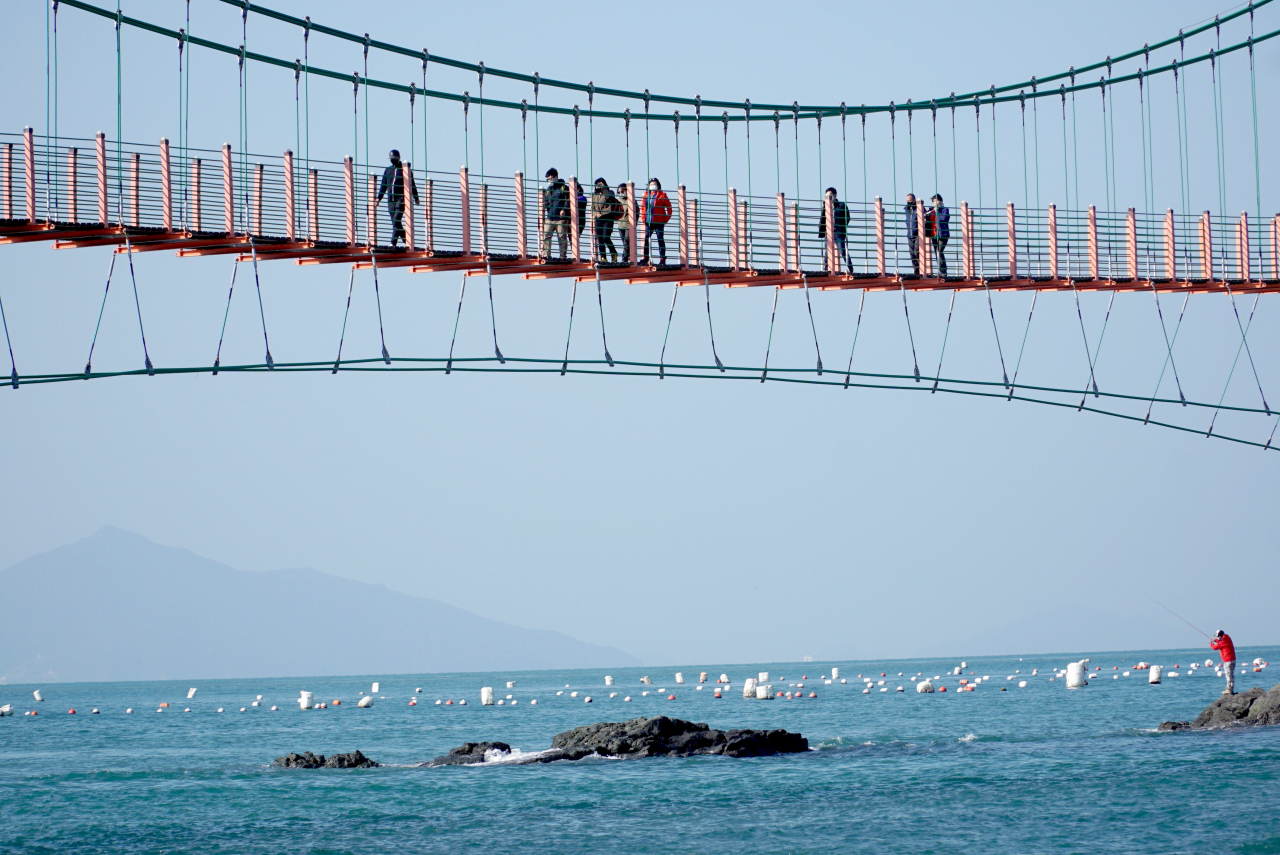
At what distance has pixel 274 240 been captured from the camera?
25.5m

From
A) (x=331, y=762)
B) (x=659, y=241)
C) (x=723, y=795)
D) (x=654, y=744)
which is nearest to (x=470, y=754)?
(x=331, y=762)

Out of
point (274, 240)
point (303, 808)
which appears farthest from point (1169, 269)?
point (303, 808)

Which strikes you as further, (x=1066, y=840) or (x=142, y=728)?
(x=142, y=728)

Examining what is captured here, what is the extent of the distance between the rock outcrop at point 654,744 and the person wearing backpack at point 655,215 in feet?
70.1

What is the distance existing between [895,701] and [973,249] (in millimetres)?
51635

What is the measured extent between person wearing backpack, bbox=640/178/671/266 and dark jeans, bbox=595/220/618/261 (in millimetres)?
686

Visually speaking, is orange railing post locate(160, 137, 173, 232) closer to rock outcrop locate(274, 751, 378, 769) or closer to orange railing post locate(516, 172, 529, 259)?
orange railing post locate(516, 172, 529, 259)

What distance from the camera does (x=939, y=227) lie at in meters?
33.2

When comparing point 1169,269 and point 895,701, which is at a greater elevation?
point 1169,269

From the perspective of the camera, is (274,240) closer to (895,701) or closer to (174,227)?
(174,227)

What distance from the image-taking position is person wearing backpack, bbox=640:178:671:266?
29547 mm

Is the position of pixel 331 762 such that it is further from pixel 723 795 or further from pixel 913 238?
pixel 913 238

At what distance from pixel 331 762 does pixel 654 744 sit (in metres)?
10.4

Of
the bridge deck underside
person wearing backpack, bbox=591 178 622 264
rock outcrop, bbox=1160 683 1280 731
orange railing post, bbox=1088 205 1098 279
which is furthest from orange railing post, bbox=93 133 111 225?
rock outcrop, bbox=1160 683 1280 731
